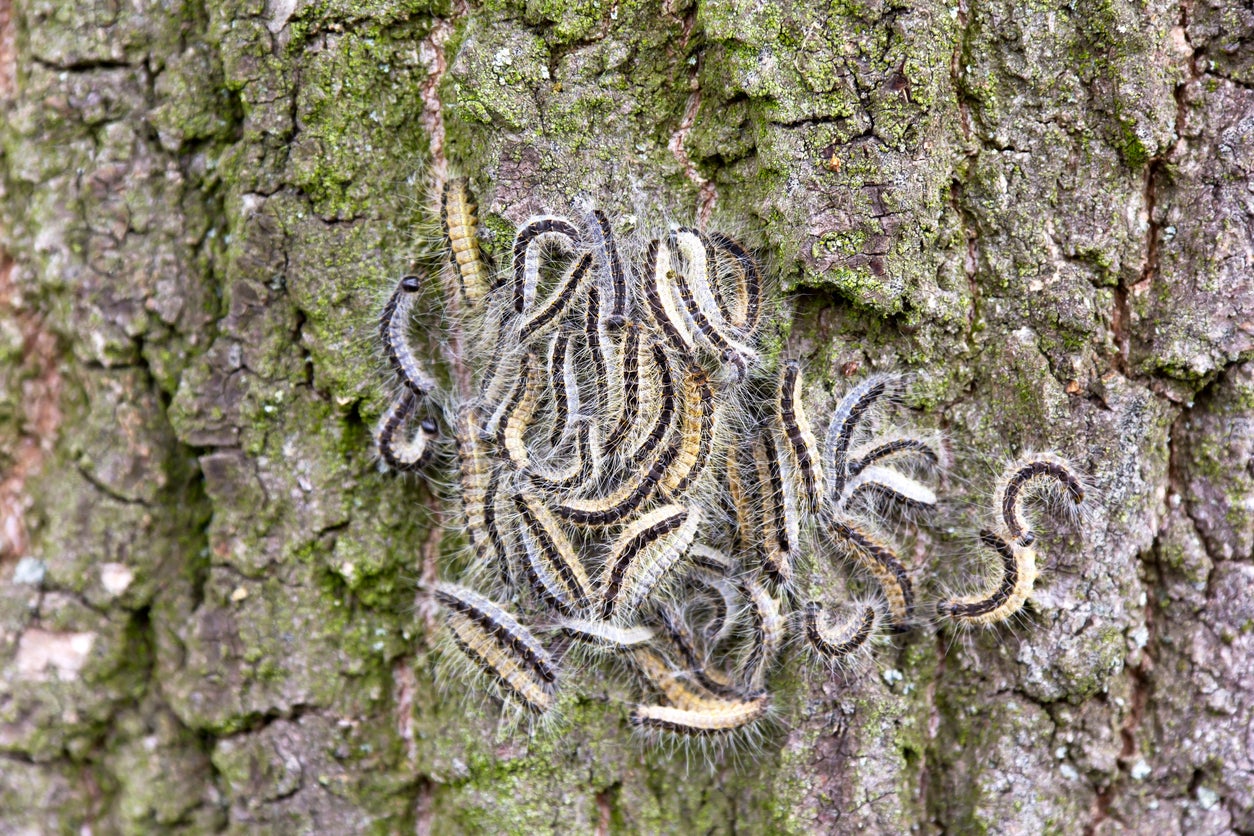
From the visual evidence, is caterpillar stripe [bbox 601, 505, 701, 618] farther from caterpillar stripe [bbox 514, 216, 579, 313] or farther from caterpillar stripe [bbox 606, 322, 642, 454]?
caterpillar stripe [bbox 514, 216, 579, 313]

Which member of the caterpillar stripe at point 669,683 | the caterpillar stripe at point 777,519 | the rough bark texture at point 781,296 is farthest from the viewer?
the caterpillar stripe at point 669,683

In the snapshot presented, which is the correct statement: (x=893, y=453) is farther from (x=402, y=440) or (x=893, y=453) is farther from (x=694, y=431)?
(x=402, y=440)

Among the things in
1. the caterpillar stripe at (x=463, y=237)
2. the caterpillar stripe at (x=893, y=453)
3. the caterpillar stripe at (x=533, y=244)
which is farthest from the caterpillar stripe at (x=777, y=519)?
the caterpillar stripe at (x=463, y=237)

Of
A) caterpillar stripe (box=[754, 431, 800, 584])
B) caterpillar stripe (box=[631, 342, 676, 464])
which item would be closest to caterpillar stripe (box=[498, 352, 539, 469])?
caterpillar stripe (box=[631, 342, 676, 464])

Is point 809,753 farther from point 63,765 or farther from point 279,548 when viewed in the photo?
point 63,765

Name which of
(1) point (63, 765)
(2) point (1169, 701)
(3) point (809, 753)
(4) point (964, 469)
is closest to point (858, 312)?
(4) point (964, 469)

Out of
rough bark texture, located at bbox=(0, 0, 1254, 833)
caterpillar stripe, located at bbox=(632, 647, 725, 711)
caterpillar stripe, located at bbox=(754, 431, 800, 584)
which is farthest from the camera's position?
caterpillar stripe, located at bbox=(632, 647, 725, 711)

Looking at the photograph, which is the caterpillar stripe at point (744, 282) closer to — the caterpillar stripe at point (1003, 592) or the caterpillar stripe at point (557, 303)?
the caterpillar stripe at point (557, 303)
